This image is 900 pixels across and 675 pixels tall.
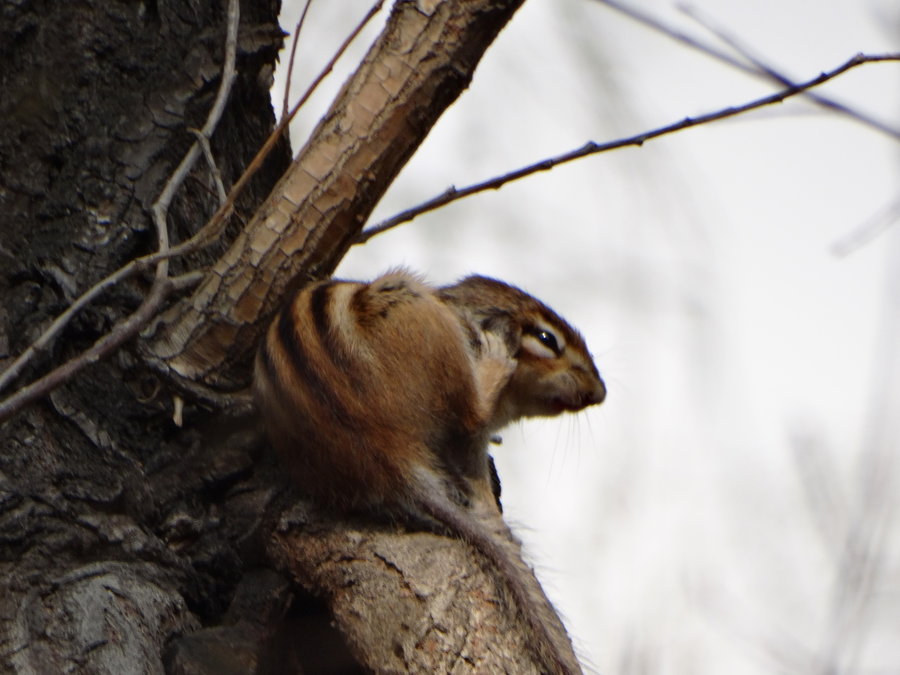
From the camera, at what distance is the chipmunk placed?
2.21 m

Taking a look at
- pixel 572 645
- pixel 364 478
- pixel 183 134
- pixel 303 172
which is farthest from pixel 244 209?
pixel 572 645

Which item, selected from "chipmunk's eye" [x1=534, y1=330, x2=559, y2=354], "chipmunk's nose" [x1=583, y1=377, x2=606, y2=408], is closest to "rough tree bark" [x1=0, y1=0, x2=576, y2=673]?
"chipmunk's eye" [x1=534, y1=330, x2=559, y2=354]

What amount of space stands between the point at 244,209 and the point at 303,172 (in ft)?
1.66

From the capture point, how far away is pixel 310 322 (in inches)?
88.4

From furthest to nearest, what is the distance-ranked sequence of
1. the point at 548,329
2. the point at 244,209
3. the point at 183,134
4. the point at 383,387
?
the point at 548,329, the point at 244,209, the point at 183,134, the point at 383,387

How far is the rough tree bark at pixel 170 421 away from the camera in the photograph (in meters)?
2.05

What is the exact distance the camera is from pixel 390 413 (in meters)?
2.29

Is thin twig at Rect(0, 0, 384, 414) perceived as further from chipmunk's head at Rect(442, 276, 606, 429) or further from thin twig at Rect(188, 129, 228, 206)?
chipmunk's head at Rect(442, 276, 606, 429)

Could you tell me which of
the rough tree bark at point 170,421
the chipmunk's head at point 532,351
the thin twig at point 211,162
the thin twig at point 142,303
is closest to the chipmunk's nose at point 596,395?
the chipmunk's head at point 532,351

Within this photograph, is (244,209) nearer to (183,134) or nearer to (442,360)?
(183,134)

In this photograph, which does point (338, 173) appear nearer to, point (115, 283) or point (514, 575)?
point (115, 283)

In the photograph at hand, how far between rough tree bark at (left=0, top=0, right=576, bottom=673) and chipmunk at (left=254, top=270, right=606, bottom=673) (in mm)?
63

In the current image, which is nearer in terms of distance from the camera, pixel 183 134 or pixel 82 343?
pixel 82 343

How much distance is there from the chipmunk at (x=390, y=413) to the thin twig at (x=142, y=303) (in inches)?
9.7
